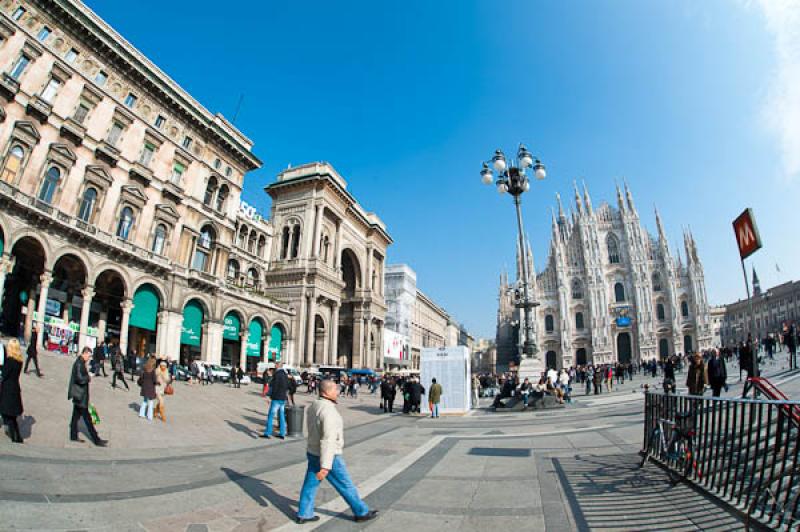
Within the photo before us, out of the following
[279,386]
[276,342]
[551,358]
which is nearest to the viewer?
[279,386]

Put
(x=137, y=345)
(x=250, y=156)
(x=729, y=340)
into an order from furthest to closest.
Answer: (x=729, y=340)
(x=250, y=156)
(x=137, y=345)

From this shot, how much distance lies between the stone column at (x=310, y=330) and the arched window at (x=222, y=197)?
11847 mm

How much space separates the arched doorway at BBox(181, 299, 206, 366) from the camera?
27859 millimetres

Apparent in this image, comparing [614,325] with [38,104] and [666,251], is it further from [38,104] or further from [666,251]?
[38,104]

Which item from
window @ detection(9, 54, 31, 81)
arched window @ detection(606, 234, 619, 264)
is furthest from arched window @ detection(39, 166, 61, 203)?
arched window @ detection(606, 234, 619, 264)

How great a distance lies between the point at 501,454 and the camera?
7301 millimetres

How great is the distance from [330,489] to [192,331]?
87.6 ft

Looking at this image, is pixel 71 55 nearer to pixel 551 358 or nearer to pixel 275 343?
pixel 275 343

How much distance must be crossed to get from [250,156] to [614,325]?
57.0m

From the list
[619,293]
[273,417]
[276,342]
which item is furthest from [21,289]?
[619,293]

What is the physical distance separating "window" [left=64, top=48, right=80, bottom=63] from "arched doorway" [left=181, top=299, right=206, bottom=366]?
1545 cm

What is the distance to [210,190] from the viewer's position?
31.5 meters

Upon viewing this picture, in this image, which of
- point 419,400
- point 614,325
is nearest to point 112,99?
point 419,400

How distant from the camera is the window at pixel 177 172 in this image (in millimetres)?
28422
